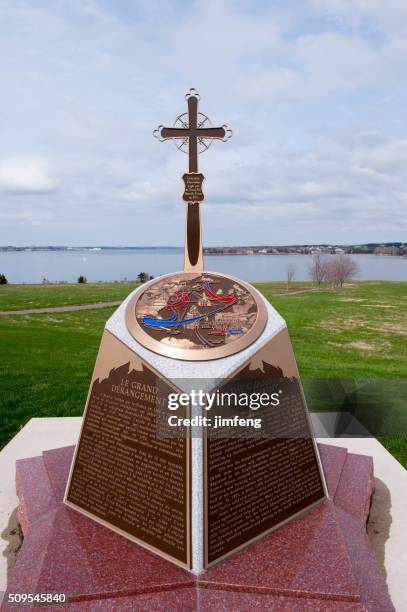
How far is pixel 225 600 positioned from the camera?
10.7ft

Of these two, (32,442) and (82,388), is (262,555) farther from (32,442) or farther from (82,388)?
(82,388)

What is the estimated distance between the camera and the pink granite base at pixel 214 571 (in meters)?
3.27

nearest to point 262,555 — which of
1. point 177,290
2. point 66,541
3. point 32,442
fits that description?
point 66,541

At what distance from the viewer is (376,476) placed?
573 cm

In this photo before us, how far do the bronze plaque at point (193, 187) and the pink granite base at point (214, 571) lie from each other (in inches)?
153

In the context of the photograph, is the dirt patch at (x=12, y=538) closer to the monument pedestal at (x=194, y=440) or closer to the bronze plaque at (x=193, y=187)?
the monument pedestal at (x=194, y=440)

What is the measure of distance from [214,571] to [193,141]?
4.94 m

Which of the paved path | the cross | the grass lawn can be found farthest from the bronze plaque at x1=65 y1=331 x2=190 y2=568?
the paved path

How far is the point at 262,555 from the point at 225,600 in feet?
1.74

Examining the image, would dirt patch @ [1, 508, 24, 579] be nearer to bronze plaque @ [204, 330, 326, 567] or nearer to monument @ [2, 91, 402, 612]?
monument @ [2, 91, 402, 612]

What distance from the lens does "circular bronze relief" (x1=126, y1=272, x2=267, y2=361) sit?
13.5ft

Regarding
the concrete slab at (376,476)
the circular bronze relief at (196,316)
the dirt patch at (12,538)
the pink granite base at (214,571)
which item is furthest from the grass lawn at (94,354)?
the circular bronze relief at (196,316)

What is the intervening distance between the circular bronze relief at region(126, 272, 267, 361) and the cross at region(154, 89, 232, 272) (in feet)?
1.64

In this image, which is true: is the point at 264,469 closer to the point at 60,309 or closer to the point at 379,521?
the point at 379,521
